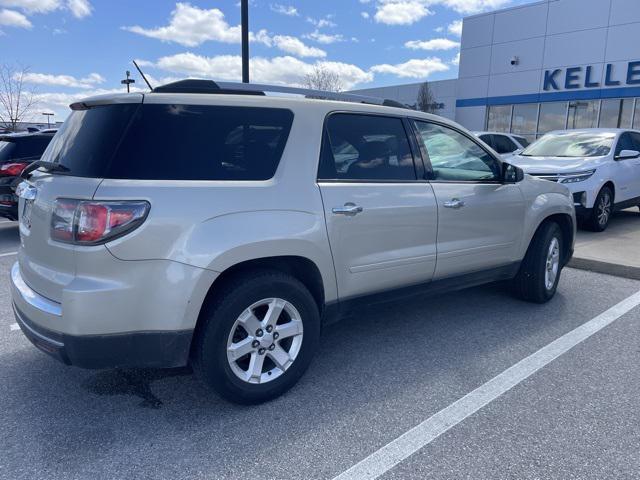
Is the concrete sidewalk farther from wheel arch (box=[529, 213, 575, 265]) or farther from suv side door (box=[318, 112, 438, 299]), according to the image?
suv side door (box=[318, 112, 438, 299])

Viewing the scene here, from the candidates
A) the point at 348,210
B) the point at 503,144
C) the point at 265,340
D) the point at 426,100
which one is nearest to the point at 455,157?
the point at 348,210

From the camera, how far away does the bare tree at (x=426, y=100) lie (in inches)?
1182

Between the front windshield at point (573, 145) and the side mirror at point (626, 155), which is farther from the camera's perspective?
the front windshield at point (573, 145)

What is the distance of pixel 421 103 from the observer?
30.1 meters

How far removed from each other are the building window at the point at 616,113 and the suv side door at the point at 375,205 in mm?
18494

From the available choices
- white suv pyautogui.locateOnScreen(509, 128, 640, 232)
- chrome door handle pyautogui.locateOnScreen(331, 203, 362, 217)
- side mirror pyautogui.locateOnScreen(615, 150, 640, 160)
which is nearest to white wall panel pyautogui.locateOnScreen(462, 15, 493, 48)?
white suv pyautogui.locateOnScreen(509, 128, 640, 232)

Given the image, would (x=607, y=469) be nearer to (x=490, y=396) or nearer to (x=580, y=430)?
(x=580, y=430)

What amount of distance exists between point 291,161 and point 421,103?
2893 centimetres

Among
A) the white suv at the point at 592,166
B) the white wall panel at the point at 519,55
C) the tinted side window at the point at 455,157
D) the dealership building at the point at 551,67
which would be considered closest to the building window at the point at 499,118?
the dealership building at the point at 551,67

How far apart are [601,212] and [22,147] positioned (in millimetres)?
9596

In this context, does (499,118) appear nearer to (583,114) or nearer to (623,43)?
(583,114)

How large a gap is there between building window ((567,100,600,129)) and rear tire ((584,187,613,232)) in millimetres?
12790

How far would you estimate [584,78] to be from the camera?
19.3 metres

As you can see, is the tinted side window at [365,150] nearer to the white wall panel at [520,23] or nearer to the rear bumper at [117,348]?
the rear bumper at [117,348]
